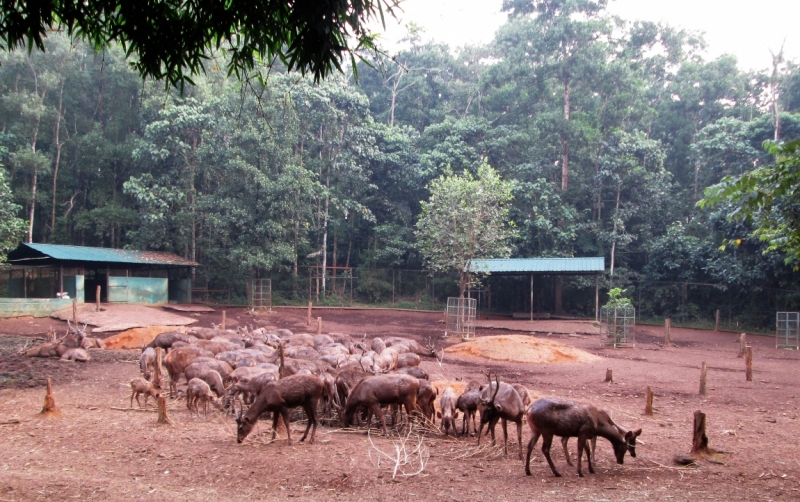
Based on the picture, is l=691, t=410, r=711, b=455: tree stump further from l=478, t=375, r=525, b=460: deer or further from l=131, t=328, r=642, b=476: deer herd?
l=478, t=375, r=525, b=460: deer

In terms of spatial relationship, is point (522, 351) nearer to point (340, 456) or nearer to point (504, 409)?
point (504, 409)

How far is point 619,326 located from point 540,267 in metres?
8.88

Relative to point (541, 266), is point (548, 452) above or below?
below

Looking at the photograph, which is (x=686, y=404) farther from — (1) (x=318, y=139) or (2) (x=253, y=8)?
(1) (x=318, y=139)

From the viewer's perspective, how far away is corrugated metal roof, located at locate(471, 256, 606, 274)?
32.2 metres

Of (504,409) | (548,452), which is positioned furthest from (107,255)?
(548,452)

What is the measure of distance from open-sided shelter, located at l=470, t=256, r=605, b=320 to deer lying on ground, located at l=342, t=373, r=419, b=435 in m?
23.6

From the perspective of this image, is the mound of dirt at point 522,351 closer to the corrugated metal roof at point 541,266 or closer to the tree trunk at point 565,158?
the corrugated metal roof at point 541,266

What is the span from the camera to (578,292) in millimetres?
39750

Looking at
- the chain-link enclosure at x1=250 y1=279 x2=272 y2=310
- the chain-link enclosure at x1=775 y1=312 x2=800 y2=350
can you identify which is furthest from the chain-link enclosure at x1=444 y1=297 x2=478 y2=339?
the chain-link enclosure at x1=775 y1=312 x2=800 y2=350

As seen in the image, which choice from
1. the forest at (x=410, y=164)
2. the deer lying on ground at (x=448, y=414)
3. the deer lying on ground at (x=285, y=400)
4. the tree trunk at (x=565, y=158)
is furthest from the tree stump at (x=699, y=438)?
the tree trunk at (x=565, y=158)

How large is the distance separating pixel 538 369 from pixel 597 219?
84.0 feet

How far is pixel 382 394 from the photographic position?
935cm

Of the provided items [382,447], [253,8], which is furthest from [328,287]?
[253,8]
